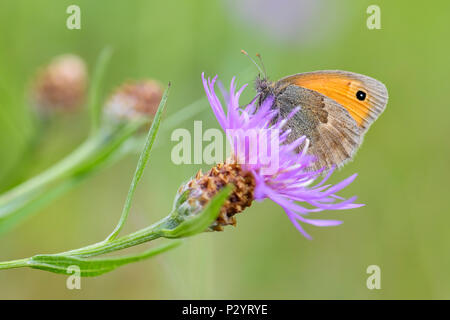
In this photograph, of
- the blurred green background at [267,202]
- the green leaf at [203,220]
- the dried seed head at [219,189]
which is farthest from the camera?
the blurred green background at [267,202]

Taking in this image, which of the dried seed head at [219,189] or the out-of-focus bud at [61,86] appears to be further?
the out-of-focus bud at [61,86]

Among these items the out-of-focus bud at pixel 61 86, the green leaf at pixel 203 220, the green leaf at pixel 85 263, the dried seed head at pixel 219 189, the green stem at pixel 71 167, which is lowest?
the green leaf at pixel 85 263

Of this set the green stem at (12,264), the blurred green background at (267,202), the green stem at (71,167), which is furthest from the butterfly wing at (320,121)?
the green stem at (12,264)

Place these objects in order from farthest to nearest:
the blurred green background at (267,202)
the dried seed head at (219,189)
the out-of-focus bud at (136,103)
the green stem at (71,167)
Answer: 1. the blurred green background at (267,202)
2. the out-of-focus bud at (136,103)
3. the green stem at (71,167)
4. the dried seed head at (219,189)

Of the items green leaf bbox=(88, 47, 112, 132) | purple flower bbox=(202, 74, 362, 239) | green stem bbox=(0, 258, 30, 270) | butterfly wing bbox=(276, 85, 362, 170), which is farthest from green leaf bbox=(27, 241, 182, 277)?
butterfly wing bbox=(276, 85, 362, 170)

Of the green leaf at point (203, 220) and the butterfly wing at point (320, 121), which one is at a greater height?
the butterfly wing at point (320, 121)

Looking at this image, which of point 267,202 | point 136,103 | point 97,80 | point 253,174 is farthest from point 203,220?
point 267,202

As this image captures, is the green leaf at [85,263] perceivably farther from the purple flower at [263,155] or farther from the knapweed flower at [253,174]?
the purple flower at [263,155]

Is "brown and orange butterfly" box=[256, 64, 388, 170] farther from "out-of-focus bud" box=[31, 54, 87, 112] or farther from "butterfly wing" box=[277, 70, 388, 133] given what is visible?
"out-of-focus bud" box=[31, 54, 87, 112]
